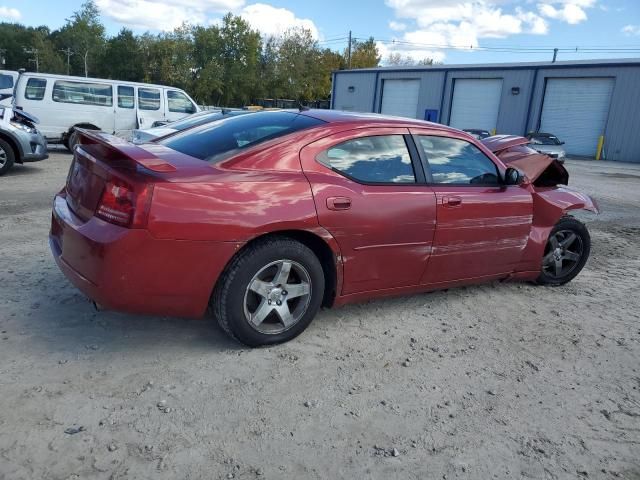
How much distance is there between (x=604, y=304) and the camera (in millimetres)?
4750

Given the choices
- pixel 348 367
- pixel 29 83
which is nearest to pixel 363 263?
pixel 348 367

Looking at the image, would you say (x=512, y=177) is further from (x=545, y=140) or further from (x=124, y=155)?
(x=545, y=140)

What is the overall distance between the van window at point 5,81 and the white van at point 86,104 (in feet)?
19.9

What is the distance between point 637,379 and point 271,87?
61436mm

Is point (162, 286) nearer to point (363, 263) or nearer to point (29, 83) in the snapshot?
point (363, 263)

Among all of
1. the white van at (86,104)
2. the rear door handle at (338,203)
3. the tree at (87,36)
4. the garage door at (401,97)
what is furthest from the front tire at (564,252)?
the tree at (87,36)

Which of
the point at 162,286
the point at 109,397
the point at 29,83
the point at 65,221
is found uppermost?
the point at 29,83

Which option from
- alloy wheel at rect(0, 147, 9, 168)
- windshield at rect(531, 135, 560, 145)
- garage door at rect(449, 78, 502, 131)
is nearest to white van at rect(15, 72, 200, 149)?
alloy wheel at rect(0, 147, 9, 168)

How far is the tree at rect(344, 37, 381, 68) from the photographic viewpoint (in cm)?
6494

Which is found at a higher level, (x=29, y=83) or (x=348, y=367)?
(x=29, y=83)

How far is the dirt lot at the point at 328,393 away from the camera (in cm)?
242

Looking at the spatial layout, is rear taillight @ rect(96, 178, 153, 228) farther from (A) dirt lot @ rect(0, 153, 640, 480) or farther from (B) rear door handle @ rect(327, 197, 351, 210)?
(B) rear door handle @ rect(327, 197, 351, 210)

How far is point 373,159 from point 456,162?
853mm

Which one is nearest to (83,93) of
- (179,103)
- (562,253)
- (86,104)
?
(86,104)
